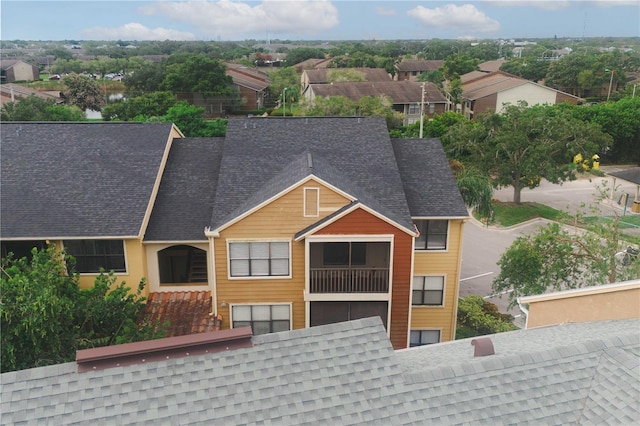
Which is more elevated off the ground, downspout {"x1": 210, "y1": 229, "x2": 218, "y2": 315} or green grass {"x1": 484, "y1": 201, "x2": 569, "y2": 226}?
downspout {"x1": 210, "y1": 229, "x2": 218, "y2": 315}

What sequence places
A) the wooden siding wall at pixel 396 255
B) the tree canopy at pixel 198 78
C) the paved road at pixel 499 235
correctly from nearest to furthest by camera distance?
the wooden siding wall at pixel 396 255 < the paved road at pixel 499 235 < the tree canopy at pixel 198 78

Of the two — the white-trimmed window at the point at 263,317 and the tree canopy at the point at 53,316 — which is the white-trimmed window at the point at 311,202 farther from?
the tree canopy at the point at 53,316

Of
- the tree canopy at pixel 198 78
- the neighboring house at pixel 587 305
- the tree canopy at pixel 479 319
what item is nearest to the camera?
the neighboring house at pixel 587 305

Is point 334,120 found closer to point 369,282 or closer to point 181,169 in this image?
point 181,169

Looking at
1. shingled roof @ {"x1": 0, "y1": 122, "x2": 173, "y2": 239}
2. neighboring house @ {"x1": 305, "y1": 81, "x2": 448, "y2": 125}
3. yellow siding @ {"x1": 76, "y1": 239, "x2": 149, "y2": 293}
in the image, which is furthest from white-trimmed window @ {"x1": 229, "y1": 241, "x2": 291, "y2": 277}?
neighboring house @ {"x1": 305, "y1": 81, "x2": 448, "y2": 125}

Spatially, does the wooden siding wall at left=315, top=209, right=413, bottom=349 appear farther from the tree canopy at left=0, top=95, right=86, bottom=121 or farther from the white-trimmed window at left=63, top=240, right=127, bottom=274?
the tree canopy at left=0, top=95, right=86, bottom=121

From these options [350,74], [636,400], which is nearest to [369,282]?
[636,400]

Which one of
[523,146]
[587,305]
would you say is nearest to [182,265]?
[587,305]

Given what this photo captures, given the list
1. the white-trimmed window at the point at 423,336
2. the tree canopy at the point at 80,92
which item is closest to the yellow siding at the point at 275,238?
the white-trimmed window at the point at 423,336
